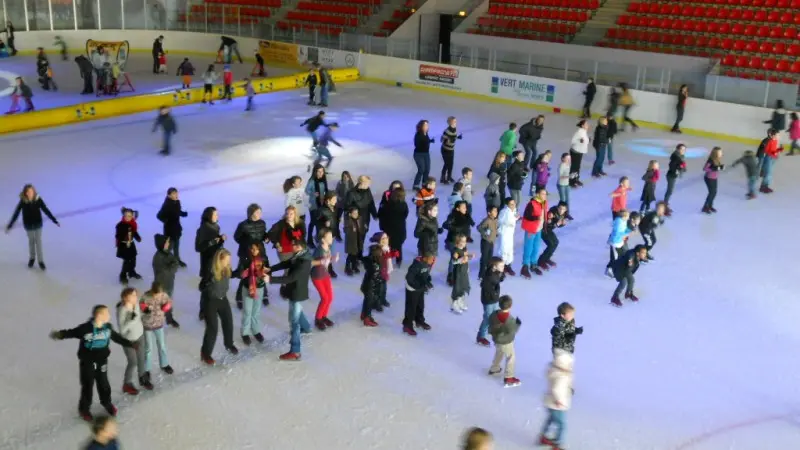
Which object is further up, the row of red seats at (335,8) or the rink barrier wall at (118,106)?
the row of red seats at (335,8)

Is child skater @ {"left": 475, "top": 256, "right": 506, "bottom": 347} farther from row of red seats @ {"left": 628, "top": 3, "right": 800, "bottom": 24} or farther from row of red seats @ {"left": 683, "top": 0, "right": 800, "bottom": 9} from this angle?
row of red seats @ {"left": 683, "top": 0, "right": 800, "bottom": 9}

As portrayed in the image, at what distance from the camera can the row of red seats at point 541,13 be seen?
2999cm

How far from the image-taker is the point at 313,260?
30.7 feet

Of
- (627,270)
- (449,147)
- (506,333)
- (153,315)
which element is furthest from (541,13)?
(153,315)

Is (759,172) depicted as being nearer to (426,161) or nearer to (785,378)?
(426,161)

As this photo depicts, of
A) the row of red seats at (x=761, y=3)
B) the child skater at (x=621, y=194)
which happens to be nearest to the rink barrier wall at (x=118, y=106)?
the row of red seats at (x=761, y=3)

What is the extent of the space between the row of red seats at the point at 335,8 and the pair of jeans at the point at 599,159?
67.4 ft

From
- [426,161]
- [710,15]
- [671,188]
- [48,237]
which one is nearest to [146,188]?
[48,237]

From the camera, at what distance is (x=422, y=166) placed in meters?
15.5

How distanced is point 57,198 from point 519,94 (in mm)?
15221

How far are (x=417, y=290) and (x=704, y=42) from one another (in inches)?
802

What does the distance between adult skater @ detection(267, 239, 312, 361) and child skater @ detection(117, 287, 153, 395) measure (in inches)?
58.6

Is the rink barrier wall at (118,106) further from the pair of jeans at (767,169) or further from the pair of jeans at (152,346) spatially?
the pair of jeans at (767,169)

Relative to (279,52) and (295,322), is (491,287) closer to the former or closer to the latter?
(295,322)
